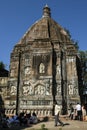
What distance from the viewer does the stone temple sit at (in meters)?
20.8

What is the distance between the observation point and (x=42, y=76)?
21.7 meters

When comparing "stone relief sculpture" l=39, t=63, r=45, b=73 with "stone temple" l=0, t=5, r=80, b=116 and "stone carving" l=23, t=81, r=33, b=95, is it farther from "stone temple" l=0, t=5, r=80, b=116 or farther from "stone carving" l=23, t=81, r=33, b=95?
"stone carving" l=23, t=81, r=33, b=95

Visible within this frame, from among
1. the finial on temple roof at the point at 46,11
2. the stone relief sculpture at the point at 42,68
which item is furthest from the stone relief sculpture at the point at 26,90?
the finial on temple roof at the point at 46,11

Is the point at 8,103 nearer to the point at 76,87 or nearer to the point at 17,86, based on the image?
the point at 17,86

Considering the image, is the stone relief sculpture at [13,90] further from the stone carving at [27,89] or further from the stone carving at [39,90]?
the stone carving at [39,90]

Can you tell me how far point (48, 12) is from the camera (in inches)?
1104

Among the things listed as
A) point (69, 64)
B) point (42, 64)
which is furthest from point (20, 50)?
point (69, 64)

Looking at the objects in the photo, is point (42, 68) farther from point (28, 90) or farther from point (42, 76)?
point (28, 90)

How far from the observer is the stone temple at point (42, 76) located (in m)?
20.8

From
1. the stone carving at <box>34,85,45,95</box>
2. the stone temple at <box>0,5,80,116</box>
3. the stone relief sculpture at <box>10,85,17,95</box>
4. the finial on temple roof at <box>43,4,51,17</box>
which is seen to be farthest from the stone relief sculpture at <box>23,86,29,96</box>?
the finial on temple roof at <box>43,4,51,17</box>

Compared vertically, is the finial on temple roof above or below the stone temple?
above

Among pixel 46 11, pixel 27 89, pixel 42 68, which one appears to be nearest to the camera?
pixel 27 89

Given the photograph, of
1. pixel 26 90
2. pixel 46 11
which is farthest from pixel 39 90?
pixel 46 11

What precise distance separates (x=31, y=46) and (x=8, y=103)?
5858 mm
